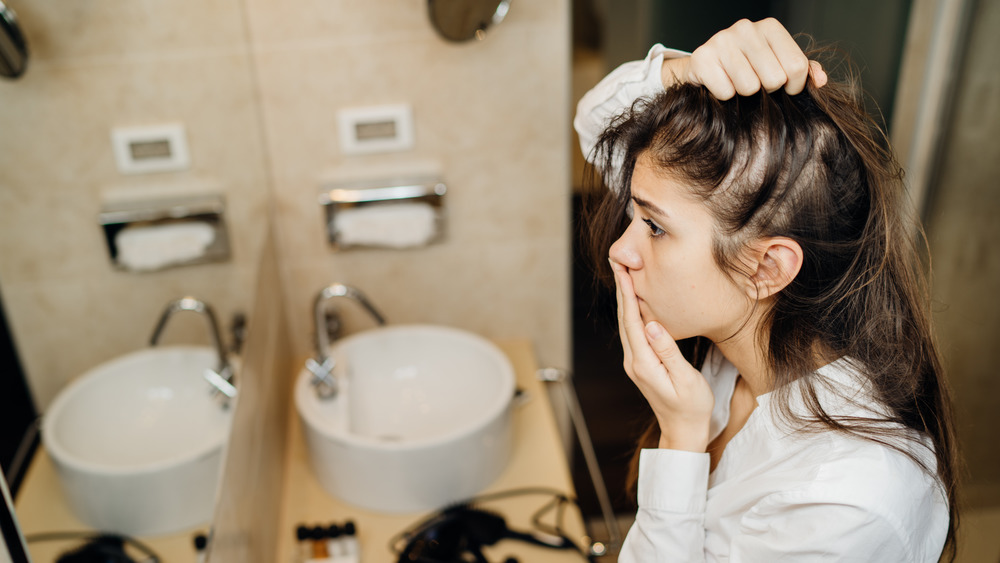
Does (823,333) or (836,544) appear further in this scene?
(823,333)

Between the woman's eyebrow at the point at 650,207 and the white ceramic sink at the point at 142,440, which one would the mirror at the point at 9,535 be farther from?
the woman's eyebrow at the point at 650,207

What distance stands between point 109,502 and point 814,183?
2.44 ft

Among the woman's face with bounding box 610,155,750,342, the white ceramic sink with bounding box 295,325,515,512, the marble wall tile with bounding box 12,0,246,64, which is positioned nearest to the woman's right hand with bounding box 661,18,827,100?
the woman's face with bounding box 610,155,750,342

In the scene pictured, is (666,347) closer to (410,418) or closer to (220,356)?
(220,356)

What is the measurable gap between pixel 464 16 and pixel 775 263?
3.11 feet

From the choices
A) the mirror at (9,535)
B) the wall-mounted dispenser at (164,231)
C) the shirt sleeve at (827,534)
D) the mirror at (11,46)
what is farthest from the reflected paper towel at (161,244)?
the shirt sleeve at (827,534)

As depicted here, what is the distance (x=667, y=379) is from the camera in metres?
0.85

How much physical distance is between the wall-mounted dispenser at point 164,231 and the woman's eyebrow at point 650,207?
0.54 meters

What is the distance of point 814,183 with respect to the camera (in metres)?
0.74

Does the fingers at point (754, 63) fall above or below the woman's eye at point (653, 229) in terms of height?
above

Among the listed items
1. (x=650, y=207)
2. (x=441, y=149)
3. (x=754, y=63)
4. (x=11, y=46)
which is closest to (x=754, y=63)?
(x=754, y=63)

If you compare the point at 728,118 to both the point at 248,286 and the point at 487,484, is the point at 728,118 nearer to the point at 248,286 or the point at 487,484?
the point at 248,286

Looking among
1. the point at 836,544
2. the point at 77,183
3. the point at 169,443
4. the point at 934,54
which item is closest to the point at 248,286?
the point at 169,443

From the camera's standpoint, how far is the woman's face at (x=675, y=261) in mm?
780
